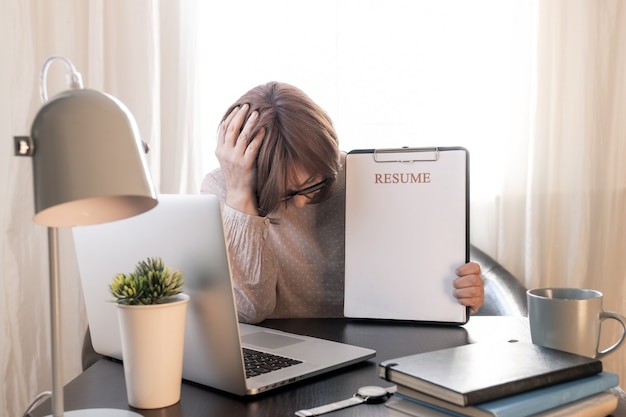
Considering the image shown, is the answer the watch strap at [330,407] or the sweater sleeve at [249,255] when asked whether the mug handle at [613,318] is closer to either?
the watch strap at [330,407]

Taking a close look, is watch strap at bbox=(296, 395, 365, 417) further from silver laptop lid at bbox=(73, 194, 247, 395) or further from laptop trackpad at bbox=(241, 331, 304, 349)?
laptop trackpad at bbox=(241, 331, 304, 349)

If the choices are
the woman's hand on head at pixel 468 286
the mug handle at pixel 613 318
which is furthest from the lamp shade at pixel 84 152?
the woman's hand on head at pixel 468 286

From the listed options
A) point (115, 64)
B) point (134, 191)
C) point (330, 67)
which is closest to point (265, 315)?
point (134, 191)

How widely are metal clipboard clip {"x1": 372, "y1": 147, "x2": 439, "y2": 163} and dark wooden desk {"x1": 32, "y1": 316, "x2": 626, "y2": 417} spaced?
0.97 ft

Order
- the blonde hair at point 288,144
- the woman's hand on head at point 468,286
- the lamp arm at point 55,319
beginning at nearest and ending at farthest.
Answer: the lamp arm at point 55,319 < the woman's hand on head at point 468,286 < the blonde hair at point 288,144

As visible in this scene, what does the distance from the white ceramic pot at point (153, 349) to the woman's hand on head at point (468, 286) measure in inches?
21.7

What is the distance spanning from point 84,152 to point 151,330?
0.25m

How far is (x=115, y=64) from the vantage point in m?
2.08

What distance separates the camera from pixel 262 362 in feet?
3.05

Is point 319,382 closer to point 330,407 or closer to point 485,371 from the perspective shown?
point 330,407

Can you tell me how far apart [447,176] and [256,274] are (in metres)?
0.44

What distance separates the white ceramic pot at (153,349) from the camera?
0.76 metres

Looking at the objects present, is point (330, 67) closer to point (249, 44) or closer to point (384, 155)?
point (249, 44)

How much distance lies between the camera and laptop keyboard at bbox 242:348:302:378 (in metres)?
0.89
